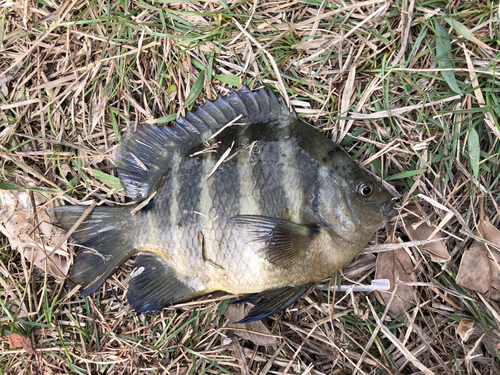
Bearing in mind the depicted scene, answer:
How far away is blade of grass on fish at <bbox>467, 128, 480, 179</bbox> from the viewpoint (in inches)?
83.6

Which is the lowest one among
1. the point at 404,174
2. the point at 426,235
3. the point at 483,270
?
the point at 483,270

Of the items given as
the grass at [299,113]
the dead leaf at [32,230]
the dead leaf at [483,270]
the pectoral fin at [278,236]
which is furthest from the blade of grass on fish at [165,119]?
the dead leaf at [483,270]

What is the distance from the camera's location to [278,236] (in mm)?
1938

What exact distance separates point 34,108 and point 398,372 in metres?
→ 3.21

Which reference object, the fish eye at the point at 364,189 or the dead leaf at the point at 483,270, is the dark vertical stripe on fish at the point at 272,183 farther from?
the dead leaf at the point at 483,270

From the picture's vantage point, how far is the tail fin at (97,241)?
7.29 ft

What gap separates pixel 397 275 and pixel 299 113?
1.28 metres

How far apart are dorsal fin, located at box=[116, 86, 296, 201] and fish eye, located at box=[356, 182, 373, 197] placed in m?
0.64

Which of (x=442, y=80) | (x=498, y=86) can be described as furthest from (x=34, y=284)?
(x=498, y=86)

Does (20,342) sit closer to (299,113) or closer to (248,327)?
A: (248,327)

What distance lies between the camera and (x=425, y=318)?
2.26 metres

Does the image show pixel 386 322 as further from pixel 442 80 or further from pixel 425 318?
pixel 442 80

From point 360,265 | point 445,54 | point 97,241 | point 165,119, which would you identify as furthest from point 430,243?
Answer: point 97,241

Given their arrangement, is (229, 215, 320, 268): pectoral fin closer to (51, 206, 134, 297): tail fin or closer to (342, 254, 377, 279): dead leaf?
(342, 254, 377, 279): dead leaf
